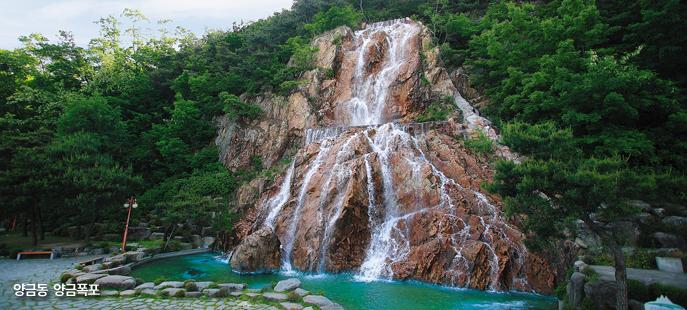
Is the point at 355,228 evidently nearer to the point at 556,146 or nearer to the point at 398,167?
the point at 398,167

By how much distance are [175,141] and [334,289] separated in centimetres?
1940

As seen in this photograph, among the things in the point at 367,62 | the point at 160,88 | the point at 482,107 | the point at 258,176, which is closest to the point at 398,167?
the point at 482,107

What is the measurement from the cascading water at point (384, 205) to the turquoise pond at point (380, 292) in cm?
83

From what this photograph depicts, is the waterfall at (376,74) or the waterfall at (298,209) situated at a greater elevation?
the waterfall at (376,74)

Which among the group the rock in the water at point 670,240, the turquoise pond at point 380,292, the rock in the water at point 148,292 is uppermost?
the rock in the water at point 670,240

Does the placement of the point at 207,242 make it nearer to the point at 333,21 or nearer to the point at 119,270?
the point at 119,270

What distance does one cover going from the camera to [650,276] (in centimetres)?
822

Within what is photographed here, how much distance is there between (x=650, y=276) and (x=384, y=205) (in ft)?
30.4

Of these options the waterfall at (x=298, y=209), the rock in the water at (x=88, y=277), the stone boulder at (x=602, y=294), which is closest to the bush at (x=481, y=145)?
the waterfall at (x=298, y=209)

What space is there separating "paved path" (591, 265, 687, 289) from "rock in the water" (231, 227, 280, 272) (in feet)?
36.7

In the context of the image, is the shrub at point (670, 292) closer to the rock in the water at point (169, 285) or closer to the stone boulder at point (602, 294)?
the stone boulder at point (602, 294)

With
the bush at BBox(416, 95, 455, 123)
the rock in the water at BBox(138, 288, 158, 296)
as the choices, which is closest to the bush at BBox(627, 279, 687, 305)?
Answer: the rock in the water at BBox(138, 288, 158, 296)

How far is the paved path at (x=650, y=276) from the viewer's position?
7.54m

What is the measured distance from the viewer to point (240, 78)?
91.7 ft
